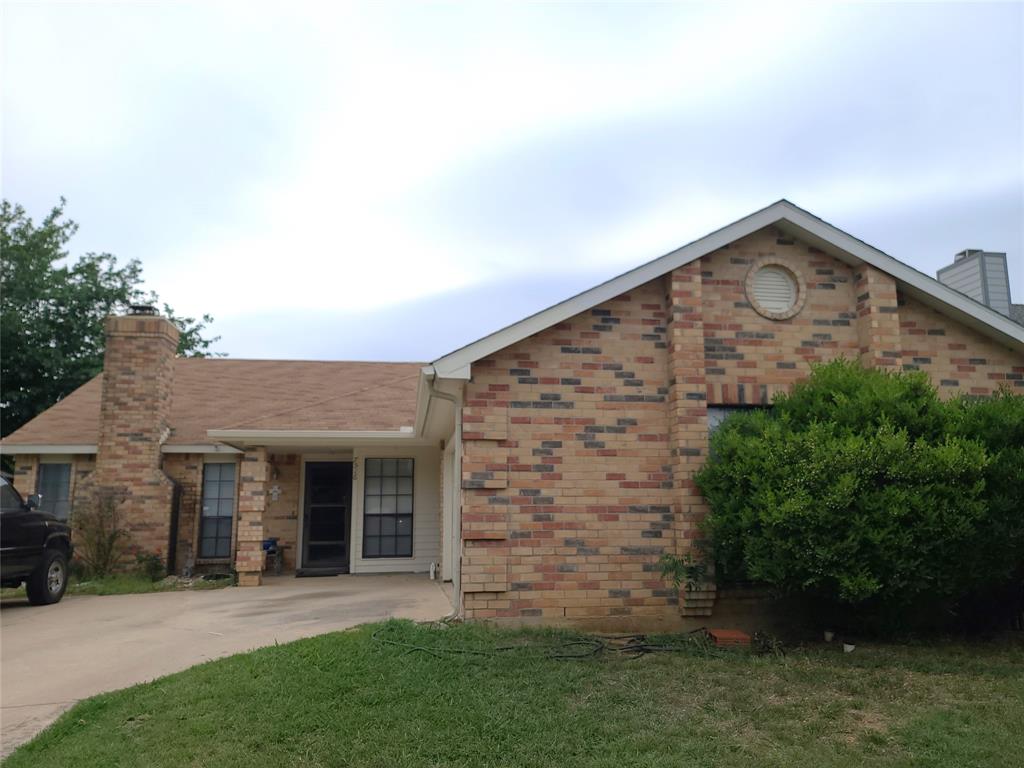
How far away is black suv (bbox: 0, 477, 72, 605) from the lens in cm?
963

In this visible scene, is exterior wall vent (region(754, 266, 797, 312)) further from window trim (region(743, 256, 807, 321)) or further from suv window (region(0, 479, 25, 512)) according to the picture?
suv window (region(0, 479, 25, 512))

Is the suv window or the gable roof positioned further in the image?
the suv window

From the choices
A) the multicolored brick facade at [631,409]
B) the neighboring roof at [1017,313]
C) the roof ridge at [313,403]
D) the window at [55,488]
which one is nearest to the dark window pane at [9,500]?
the roof ridge at [313,403]

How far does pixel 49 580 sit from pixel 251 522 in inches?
115

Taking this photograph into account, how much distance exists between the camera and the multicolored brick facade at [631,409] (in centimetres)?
752

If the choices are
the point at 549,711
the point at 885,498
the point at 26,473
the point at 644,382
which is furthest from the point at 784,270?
the point at 26,473

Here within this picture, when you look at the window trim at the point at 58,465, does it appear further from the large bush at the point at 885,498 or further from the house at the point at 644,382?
the large bush at the point at 885,498

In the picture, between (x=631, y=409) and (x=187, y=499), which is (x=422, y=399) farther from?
(x=187, y=499)

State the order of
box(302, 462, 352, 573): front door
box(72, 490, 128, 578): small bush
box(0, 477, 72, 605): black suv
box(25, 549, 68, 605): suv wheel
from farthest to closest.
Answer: box(302, 462, 352, 573): front door
box(72, 490, 128, 578): small bush
box(25, 549, 68, 605): suv wheel
box(0, 477, 72, 605): black suv

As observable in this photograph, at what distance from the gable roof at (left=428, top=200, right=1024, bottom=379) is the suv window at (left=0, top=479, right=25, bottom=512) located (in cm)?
764

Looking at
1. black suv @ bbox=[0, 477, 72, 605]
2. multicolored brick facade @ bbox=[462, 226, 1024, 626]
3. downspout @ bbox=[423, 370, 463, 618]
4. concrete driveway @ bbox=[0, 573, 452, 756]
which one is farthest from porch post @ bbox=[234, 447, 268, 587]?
multicolored brick facade @ bbox=[462, 226, 1024, 626]

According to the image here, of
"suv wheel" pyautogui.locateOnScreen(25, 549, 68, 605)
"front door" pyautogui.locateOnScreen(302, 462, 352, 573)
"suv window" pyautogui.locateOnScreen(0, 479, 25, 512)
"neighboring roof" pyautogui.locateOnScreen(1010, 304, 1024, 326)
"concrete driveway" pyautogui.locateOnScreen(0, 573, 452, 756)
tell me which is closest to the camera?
"concrete driveway" pyautogui.locateOnScreen(0, 573, 452, 756)

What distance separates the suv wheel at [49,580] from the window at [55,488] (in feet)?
12.6

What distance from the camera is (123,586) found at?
1200 centimetres
